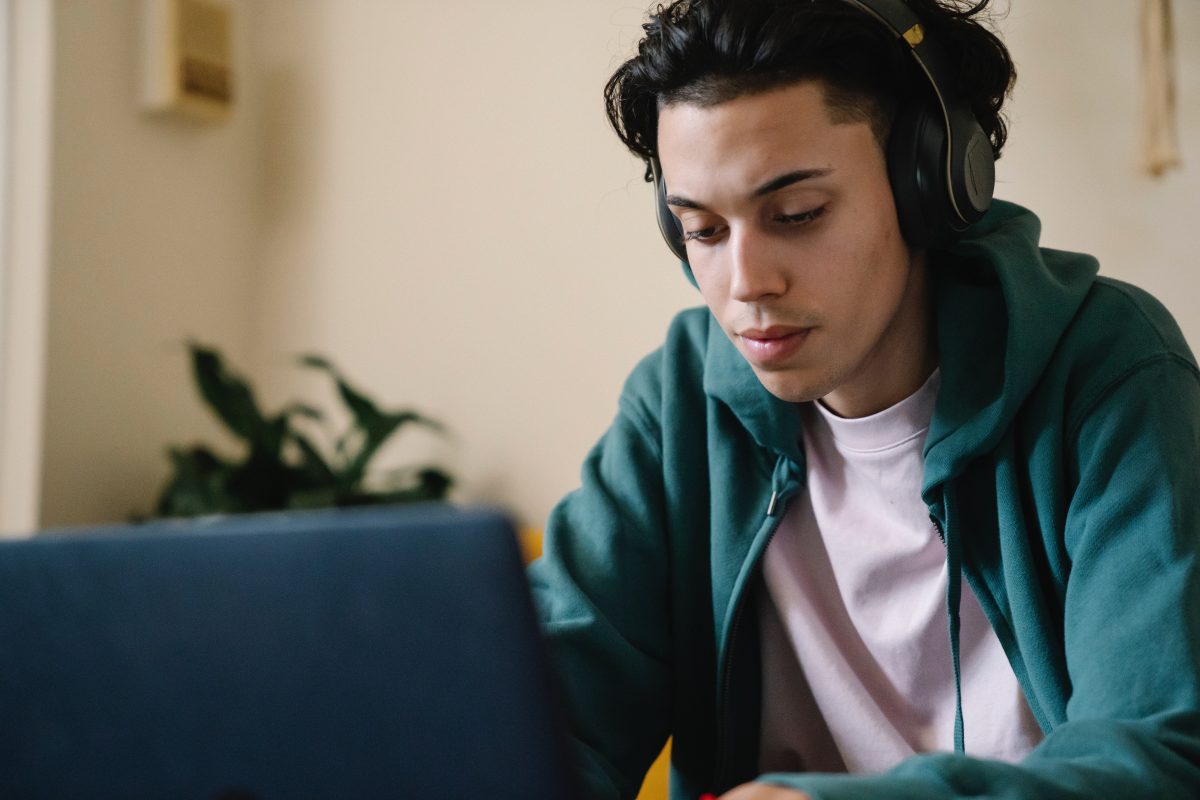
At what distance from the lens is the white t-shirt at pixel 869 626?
112cm

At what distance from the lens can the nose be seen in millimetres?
1031

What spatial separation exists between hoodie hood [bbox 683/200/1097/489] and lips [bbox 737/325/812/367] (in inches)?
4.8

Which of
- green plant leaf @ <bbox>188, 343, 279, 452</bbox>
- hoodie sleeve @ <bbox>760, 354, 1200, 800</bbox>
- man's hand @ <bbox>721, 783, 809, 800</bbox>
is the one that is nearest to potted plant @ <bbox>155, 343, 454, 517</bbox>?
green plant leaf @ <bbox>188, 343, 279, 452</bbox>

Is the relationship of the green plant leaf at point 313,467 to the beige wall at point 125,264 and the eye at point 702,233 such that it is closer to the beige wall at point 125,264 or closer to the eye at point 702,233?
the beige wall at point 125,264

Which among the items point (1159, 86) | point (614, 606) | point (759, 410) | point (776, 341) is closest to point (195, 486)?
point (614, 606)

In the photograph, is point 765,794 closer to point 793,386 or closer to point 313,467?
point 793,386

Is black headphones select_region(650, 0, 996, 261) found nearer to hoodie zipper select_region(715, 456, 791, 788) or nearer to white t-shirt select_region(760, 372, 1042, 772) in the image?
white t-shirt select_region(760, 372, 1042, 772)

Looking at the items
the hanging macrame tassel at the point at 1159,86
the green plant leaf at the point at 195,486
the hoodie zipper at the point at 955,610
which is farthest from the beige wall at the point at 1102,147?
the green plant leaf at the point at 195,486

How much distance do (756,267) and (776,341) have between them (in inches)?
3.0

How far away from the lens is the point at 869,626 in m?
1.19

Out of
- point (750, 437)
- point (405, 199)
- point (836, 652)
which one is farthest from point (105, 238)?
point (836, 652)

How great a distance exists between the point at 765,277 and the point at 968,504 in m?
0.30

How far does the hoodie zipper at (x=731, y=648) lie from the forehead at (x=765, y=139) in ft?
1.05

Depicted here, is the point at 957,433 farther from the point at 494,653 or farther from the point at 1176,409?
the point at 494,653
